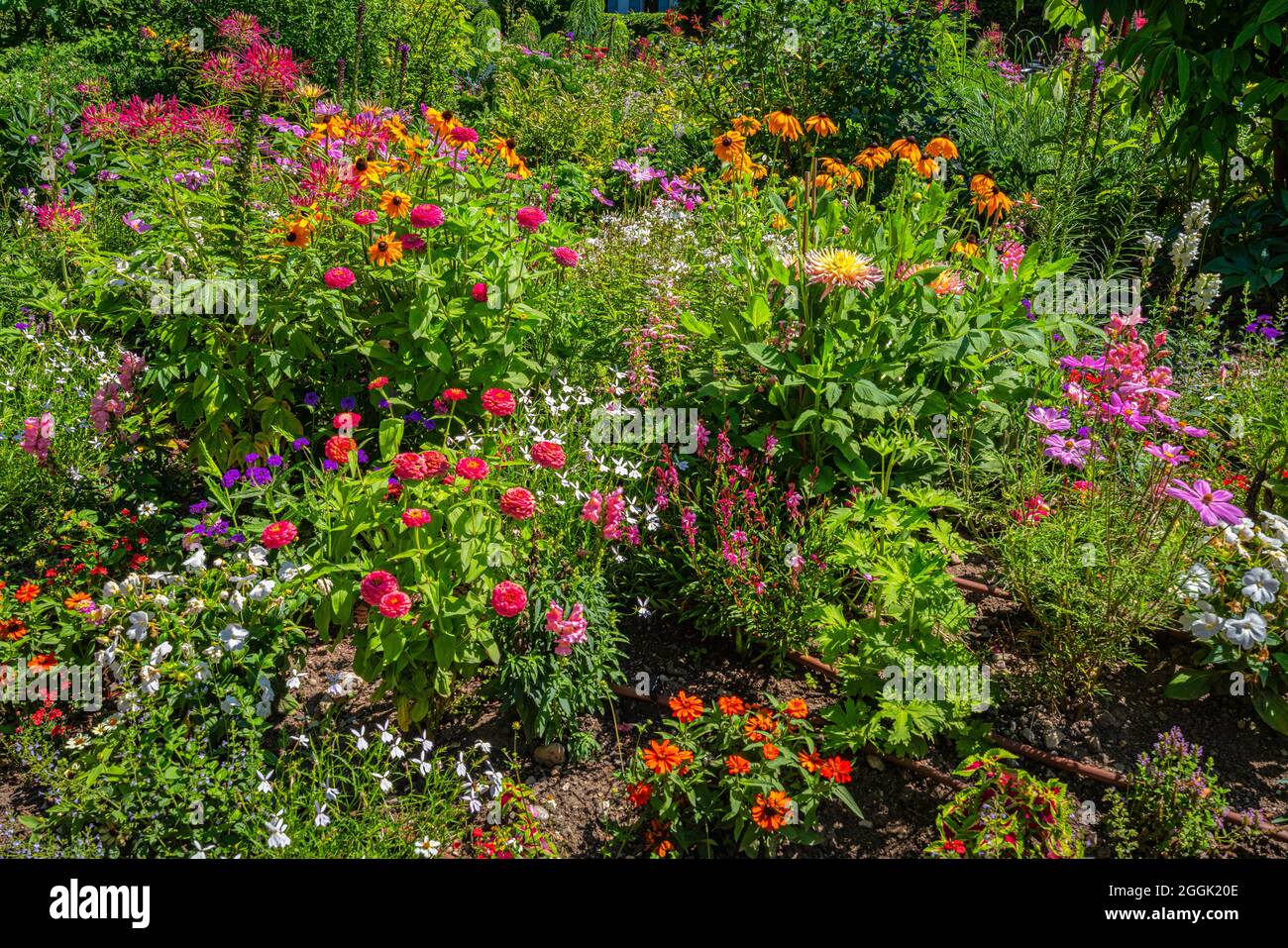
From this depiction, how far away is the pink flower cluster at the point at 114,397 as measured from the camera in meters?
3.20

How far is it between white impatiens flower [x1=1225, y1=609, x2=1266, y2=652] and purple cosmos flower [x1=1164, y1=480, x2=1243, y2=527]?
0.24 metres

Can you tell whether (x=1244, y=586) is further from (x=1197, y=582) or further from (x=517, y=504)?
(x=517, y=504)

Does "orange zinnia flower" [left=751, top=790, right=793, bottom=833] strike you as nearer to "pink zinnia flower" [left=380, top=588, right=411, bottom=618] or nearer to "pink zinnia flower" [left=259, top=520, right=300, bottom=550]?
"pink zinnia flower" [left=380, top=588, right=411, bottom=618]

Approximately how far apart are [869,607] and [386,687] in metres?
1.43

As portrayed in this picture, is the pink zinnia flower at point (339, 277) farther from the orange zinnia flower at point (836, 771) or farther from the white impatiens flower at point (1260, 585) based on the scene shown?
the white impatiens flower at point (1260, 585)

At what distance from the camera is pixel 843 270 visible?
2.83 meters

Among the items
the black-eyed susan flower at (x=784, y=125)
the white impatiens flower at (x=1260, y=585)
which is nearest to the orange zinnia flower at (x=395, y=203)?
the black-eyed susan flower at (x=784, y=125)

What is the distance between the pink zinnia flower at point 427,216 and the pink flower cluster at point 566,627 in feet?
4.05

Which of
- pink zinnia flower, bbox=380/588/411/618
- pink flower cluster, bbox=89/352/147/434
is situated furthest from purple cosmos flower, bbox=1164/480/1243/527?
pink flower cluster, bbox=89/352/147/434

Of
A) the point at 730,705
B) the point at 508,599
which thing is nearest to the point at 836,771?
the point at 730,705

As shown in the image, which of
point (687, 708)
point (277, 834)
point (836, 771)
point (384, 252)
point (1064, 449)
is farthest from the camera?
point (384, 252)

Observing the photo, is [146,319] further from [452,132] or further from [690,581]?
[690,581]

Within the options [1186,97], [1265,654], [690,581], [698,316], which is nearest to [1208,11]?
[1186,97]

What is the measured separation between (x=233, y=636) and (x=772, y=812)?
1.38m
